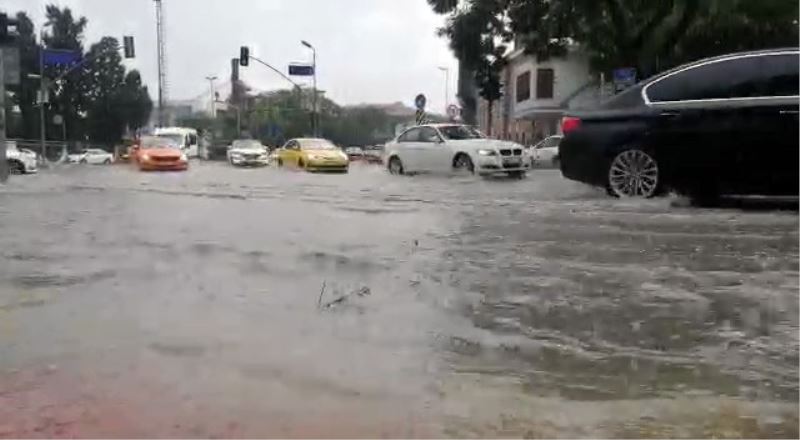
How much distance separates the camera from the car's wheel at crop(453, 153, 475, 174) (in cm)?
1878

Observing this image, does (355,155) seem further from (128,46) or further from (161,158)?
(161,158)

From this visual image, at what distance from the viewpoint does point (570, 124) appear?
33.8 feet

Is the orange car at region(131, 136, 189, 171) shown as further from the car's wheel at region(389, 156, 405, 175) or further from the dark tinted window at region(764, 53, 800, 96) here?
the dark tinted window at region(764, 53, 800, 96)

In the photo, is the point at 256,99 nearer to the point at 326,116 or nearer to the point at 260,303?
the point at 326,116

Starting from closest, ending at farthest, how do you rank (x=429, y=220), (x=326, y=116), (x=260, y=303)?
(x=260, y=303), (x=429, y=220), (x=326, y=116)

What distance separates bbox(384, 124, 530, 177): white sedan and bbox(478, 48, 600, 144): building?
2284 centimetres

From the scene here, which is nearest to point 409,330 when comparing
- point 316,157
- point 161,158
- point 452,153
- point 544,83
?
point 452,153

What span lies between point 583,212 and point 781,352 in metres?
5.00

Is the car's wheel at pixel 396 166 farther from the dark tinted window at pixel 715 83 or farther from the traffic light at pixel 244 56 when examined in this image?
the traffic light at pixel 244 56

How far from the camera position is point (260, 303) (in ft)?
17.1

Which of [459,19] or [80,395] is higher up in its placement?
[459,19]

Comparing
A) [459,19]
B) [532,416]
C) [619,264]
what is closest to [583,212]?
[619,264]

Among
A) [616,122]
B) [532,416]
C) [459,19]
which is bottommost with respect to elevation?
[532,416]

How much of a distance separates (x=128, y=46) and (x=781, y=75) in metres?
37.9
